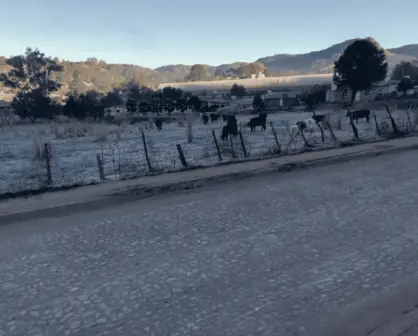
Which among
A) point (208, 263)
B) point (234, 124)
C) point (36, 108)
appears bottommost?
point (208, 263)

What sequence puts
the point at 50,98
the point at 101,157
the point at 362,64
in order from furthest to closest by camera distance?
the point at 50,98, the point at 362,64, the point at 101,157

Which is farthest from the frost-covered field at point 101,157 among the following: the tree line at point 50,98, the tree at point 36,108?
the tree at point 36,108

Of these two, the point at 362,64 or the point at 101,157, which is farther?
the point at 362,64

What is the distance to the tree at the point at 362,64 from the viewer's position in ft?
169

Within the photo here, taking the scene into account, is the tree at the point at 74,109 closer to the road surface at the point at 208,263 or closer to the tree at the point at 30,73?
the tree at the point at 30,73

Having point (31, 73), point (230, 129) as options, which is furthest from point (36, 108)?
point (230, 129)

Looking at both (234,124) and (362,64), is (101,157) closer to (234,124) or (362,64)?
(234,124)

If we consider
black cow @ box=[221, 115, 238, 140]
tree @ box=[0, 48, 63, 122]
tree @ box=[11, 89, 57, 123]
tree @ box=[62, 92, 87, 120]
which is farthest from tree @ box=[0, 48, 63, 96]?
black cow @ box=[221, 115, 238, 140]

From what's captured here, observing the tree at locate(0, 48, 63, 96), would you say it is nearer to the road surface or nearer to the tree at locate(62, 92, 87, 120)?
the tree at locate(62, 92, 87, 120)

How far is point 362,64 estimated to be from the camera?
2029 inches

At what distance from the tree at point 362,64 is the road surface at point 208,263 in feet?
154

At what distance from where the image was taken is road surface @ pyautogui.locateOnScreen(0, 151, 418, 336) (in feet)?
14.3

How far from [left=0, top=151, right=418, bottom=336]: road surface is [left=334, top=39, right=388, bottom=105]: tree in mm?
46895

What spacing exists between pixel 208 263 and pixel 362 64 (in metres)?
52.3
